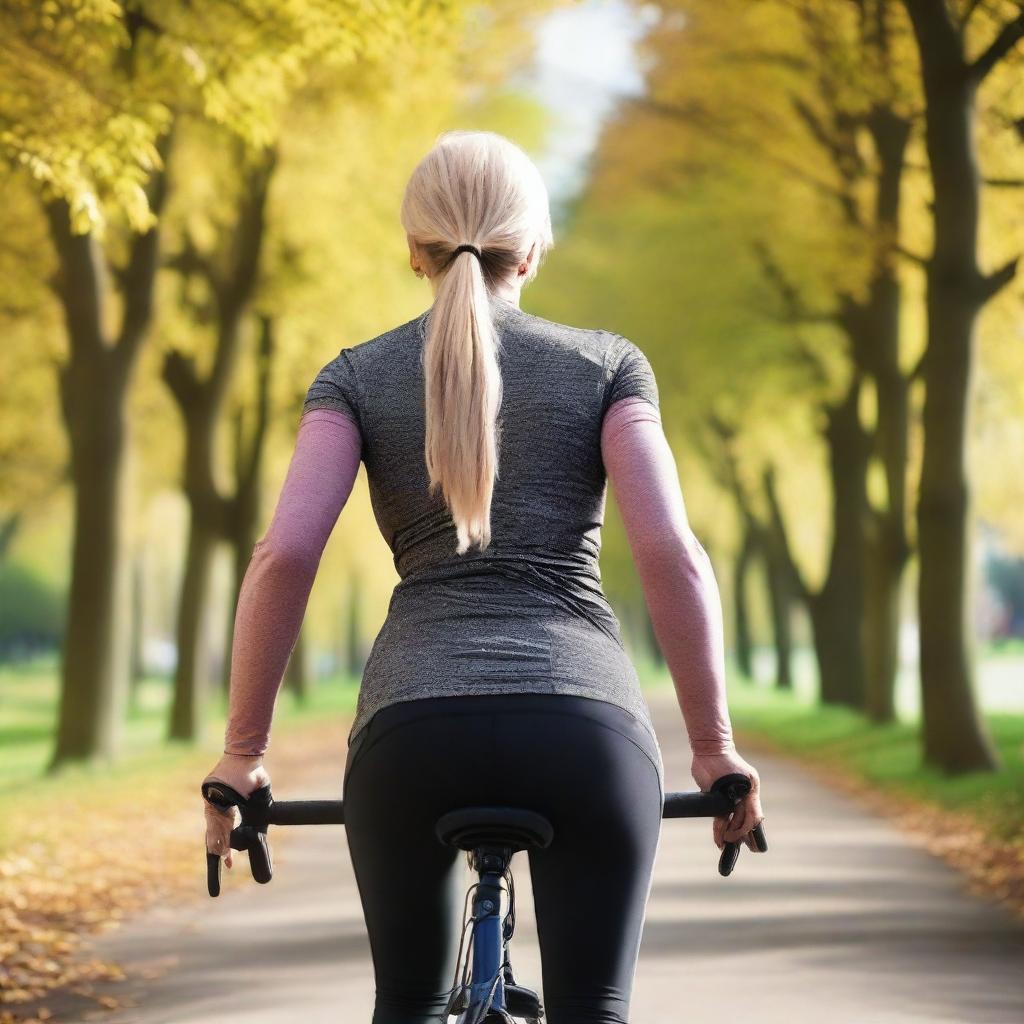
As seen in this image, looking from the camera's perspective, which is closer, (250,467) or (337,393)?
(337,393)

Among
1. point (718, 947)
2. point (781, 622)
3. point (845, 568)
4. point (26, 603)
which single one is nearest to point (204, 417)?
point (845, 568)

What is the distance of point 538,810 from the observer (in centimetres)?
254

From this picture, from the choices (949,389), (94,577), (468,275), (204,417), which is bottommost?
(468,275)

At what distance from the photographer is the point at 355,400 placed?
2770mm

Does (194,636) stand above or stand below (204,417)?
below

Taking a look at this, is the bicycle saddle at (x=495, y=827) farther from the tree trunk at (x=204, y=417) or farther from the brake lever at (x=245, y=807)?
the tree trunk at (x=204, y=417)

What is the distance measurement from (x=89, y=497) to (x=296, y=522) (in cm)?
1377

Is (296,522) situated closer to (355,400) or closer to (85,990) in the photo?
(355,400)

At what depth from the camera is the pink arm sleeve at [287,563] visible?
2719 millimetres

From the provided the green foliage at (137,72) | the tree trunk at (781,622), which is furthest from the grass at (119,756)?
the tree trunk at (781,622)

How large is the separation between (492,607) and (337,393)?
429 mm

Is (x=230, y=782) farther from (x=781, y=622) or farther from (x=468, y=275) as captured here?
(x=781, y=622)

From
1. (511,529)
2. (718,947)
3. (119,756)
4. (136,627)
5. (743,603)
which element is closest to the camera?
(511,529)

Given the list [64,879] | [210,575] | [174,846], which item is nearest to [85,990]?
[64,879]
